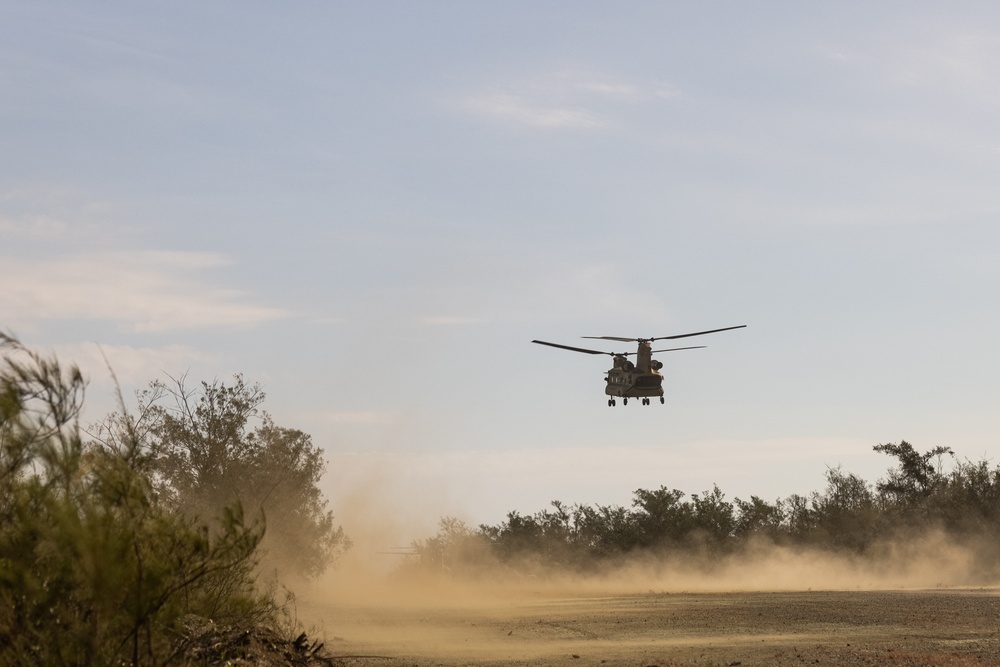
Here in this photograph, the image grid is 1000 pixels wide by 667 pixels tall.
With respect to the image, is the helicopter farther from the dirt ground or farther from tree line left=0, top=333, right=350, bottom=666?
tree line left=0, top=333, right=350, bottom=666

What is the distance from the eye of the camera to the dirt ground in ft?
81.2

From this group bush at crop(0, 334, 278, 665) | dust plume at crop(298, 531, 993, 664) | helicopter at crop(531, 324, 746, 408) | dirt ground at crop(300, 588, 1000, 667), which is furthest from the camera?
helicopter at crop(531, 324, 746, 408)

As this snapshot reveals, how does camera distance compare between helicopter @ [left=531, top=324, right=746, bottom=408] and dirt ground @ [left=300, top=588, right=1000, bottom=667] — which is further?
helicopter @ [left=531, top=324, right=746, bottom=408]

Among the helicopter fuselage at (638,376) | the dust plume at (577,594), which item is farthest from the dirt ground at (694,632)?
the helicopter fuselage at (638,376)

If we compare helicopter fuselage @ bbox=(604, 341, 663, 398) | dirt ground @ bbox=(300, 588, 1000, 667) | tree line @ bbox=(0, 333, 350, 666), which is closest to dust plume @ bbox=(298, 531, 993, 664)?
dirt ground @ bbox=(300, 588, 1000, 667)

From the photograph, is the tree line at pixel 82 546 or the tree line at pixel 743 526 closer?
the tree line at pixel 82 546

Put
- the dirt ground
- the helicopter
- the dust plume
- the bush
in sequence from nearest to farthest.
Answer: the bush → the dirt ground → the dust plume → the helicopter

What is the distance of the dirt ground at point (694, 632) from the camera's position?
81.2 feet

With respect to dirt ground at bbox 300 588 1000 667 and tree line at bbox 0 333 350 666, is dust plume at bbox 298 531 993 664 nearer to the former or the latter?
dirt ground at bbox 300 588 1000 667

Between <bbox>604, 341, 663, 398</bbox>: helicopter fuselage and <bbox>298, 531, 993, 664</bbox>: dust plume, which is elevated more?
<bbox>604, 341, 663, 398</bbox>: helicopter fuselage

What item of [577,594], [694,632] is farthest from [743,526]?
[694,632]

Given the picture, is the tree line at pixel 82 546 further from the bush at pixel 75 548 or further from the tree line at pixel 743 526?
the tree line at pixel 743 526

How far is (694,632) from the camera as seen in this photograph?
100 ft

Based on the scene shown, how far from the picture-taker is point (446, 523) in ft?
270
